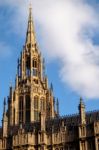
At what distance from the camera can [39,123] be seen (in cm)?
7519

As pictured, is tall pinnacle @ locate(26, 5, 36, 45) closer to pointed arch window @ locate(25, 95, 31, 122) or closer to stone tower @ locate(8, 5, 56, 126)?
stone tower @ locate(8, 5, 56, 126)

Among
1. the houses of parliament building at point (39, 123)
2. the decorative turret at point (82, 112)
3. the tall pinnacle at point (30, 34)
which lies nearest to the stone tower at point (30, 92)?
the houses of parliament building at point (39, 123)

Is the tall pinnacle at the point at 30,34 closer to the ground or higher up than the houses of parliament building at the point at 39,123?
higher up

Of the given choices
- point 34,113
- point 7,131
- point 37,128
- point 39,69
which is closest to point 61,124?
point 37,128

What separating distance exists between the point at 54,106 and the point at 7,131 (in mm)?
25423

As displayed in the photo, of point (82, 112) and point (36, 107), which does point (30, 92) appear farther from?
point (82, 112)

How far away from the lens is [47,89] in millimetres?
99688

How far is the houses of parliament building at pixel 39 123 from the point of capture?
68812 millimetres

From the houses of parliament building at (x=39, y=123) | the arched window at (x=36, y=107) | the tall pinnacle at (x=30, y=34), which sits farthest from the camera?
the tall pinnacle at (x=30, y=34)

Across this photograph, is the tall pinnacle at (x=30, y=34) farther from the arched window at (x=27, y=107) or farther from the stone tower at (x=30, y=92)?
the arched window at (x=27, y=107)

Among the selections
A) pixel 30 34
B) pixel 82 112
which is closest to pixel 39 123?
pixel 82 112

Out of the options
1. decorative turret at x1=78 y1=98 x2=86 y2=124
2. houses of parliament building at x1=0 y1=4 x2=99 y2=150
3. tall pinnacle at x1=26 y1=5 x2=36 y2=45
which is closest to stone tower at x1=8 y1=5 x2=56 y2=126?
houses of parliament building at x1=0 y1=4 x2=99 y2=150

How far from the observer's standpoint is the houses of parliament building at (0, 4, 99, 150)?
6881cm

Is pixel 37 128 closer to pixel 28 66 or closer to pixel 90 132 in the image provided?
pixel 90 132
